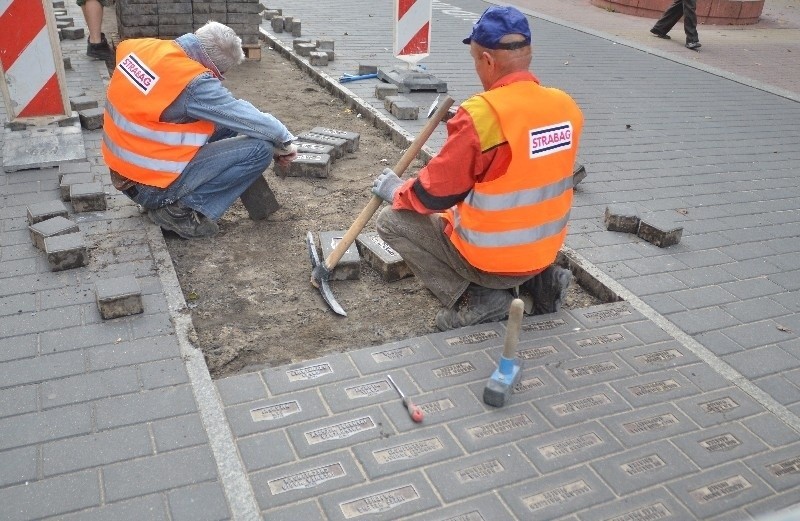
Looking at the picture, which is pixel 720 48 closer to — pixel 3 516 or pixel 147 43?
pixel 147 43

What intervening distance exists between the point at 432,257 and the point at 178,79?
1.83 metres

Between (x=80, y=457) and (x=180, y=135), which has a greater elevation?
(x=180, y=135)

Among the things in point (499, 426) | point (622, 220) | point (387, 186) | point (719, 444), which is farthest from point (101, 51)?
point (719, 444)

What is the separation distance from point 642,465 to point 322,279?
208 centimetres

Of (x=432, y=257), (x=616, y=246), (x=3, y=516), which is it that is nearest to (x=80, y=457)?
(x=3, y=516)

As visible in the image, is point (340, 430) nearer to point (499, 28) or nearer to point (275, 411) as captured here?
point (275, 411)

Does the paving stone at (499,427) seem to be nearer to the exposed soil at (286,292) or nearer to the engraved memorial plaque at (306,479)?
the engraved memorial plaque at (306,479)

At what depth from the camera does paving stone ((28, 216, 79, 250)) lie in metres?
4.14

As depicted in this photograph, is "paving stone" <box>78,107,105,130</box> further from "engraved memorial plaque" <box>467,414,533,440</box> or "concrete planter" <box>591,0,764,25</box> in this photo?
"concrete planter" <box>591,0,764,25</box>

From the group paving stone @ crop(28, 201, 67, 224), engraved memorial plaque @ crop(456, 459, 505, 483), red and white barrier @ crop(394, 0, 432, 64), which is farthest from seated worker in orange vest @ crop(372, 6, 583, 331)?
red and white barrier @ crop(394, 0, 432, 64)

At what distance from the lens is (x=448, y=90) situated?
8234 millimetres

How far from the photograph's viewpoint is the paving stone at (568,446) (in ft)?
9.34

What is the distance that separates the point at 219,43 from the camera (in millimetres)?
4219

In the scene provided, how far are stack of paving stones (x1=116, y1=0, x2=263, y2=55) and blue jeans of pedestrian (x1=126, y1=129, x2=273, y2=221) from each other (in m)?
4.81
